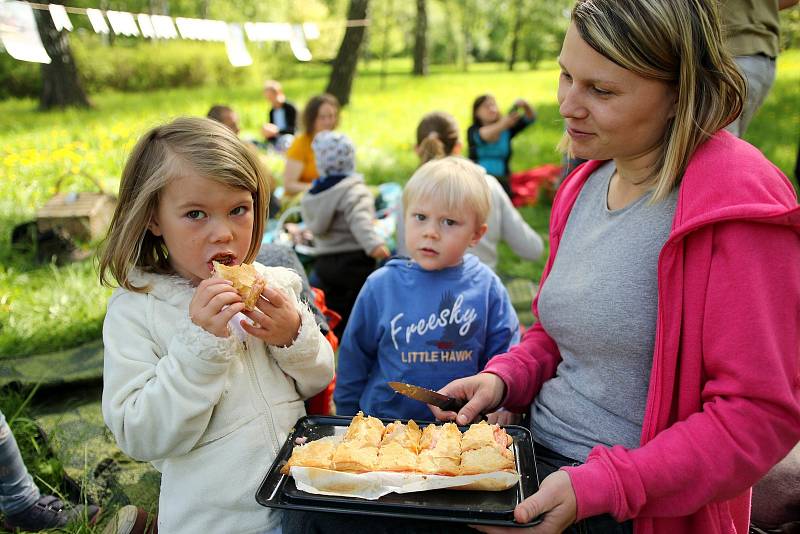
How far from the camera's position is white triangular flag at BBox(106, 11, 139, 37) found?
5664 mm

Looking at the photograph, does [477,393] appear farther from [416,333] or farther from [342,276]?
[342,276]

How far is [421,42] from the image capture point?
27.1m

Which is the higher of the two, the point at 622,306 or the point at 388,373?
the point at 622,306

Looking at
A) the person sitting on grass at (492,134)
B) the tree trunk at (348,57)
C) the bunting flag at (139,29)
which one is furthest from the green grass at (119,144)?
the bunting flag at (139,29)

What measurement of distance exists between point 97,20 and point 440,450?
5.49m

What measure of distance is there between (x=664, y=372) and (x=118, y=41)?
31595 millimetres

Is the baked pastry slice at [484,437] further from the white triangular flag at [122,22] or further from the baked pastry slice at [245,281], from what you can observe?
the white triangular flag at [122,22]

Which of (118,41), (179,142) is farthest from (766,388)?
(118,41)

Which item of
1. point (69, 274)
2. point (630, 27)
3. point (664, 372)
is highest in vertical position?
point (630, 27)

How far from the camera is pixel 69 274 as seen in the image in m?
5.04

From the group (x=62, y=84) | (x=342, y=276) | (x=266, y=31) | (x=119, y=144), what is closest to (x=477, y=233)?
(x=342, y=276)

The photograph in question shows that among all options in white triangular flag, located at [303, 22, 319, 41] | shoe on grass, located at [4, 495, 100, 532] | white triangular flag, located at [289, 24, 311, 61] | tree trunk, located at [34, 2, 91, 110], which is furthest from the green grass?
white triangular flag, located at [303, 22, 319, 41]

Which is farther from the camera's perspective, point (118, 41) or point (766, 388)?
point (118, 41)

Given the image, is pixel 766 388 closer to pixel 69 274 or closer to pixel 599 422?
pixel 599 422
